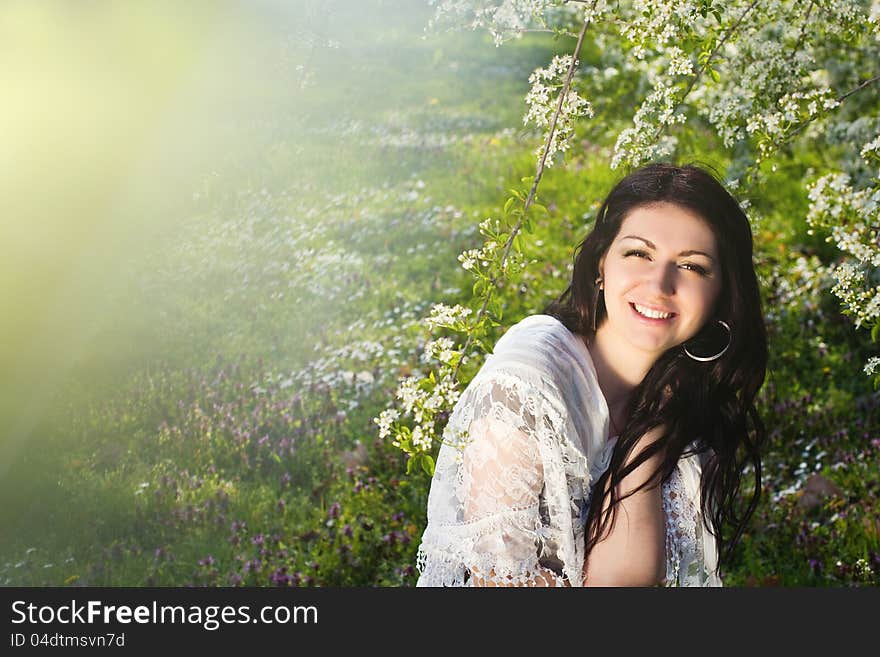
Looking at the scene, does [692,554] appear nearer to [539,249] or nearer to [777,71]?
[777,71]

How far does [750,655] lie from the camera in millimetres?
2727

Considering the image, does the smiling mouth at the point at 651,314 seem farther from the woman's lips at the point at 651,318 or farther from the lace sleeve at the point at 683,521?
the lace sleeve at the point at 683,521

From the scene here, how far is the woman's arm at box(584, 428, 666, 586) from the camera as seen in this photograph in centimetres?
213

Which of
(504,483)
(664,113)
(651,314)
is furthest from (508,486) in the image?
(664,113)

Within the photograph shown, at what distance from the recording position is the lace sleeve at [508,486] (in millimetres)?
2104

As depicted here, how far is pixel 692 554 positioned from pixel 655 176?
987mm

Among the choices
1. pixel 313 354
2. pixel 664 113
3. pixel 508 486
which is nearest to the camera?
pixel 508 486

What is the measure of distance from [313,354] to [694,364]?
91.6 inches

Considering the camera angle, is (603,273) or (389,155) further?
(389,155)

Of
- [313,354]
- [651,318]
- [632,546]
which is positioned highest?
[313,354]

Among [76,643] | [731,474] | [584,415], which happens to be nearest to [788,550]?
[731,474]

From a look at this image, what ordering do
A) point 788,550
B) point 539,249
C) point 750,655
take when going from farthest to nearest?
point 539,249, point 788,550, point 750,655

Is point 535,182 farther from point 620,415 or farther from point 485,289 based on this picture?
point 620,415

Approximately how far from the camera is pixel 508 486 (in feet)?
6.89
